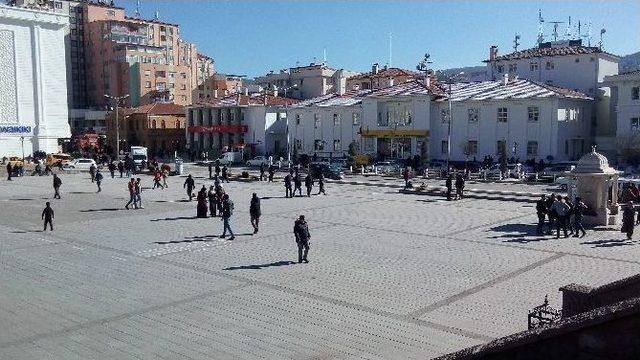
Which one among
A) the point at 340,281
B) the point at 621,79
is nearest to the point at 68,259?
the point at 340,281

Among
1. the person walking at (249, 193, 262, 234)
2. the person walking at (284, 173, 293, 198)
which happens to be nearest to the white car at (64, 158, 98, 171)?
the person walking at (284, 173, 293, 198)

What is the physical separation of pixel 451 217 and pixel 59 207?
16.6 m

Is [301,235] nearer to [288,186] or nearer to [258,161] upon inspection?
[288,186]

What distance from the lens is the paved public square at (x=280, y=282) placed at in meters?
9.45

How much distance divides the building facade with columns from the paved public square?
141ft

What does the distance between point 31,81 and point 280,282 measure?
59260 mm

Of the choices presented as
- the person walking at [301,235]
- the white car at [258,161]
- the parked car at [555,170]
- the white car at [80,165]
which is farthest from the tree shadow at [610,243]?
the white car at [80,165]

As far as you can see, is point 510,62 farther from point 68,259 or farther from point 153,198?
point 68,259

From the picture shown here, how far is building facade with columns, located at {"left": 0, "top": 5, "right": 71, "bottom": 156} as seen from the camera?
198 feet

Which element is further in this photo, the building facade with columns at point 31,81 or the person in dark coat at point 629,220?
the building facade with columns at point 31,81

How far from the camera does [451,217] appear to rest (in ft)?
73.7

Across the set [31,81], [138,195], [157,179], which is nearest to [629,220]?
[138,195]

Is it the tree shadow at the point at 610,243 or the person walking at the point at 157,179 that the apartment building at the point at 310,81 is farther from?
the tree shadow at the point at 610,243

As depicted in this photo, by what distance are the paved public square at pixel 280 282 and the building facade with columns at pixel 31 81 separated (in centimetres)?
4288
